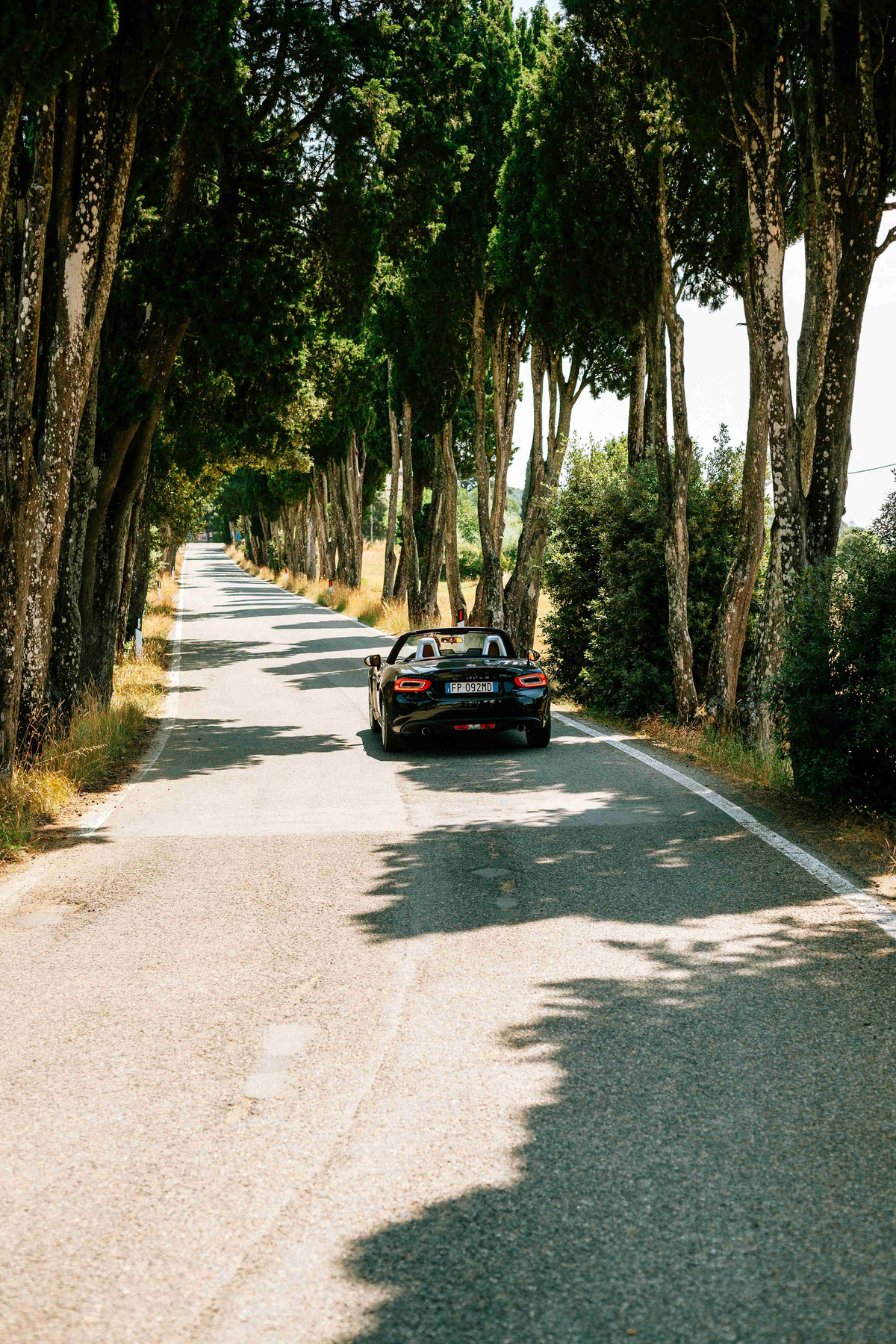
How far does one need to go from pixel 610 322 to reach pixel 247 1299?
16.9 meters

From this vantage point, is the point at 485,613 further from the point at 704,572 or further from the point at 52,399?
the point at 52,399

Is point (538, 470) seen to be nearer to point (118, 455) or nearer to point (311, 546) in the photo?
point (118, 455)

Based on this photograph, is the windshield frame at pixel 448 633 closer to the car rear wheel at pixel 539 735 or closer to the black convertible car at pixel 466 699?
the black convertible car at pixel 466 699

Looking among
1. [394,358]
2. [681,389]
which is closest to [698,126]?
[681,389]

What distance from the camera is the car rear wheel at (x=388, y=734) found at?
12.3 meters

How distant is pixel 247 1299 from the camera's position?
278 centimetres

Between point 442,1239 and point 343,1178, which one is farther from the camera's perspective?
point 343,1178

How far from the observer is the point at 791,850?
7312mm

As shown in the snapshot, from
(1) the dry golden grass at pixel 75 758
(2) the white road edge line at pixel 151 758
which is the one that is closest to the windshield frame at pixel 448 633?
(2) the white road edge line at pixel 151 758

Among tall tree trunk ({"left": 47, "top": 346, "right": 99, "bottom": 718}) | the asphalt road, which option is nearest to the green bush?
the asphalt road

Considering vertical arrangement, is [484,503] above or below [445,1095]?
above

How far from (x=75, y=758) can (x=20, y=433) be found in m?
3.17

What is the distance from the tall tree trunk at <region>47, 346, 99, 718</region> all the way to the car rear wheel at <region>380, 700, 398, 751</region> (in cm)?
337

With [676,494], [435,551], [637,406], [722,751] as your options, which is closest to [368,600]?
[435,551]
